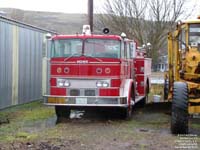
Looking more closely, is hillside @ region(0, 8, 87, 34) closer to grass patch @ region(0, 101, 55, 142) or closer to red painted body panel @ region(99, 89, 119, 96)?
grass patch @ region(0, 101, 55, 142)

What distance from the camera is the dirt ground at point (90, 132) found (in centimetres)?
966

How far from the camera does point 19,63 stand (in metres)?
17.9

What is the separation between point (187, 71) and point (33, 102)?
8.50 m

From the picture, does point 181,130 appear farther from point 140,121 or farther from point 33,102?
point 33,102

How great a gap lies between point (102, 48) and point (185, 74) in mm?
2298

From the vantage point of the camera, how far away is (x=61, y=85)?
13047 millimetres

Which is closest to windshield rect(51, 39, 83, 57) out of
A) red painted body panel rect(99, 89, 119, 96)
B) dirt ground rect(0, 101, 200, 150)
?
red painted body panel rect(99, 89, 119, 96)

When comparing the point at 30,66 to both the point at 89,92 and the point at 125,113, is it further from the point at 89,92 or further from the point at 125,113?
the point at 89,92

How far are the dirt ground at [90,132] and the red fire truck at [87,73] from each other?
2.08 ft

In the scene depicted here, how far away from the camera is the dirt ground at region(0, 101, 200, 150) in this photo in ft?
31.7

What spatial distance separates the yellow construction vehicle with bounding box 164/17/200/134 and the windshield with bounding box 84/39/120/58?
1.64m

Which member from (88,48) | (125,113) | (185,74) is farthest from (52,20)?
(185,74)

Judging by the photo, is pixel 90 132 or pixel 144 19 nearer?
pixel 90 132

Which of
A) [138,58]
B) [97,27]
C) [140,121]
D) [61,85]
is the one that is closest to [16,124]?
[61,85]
